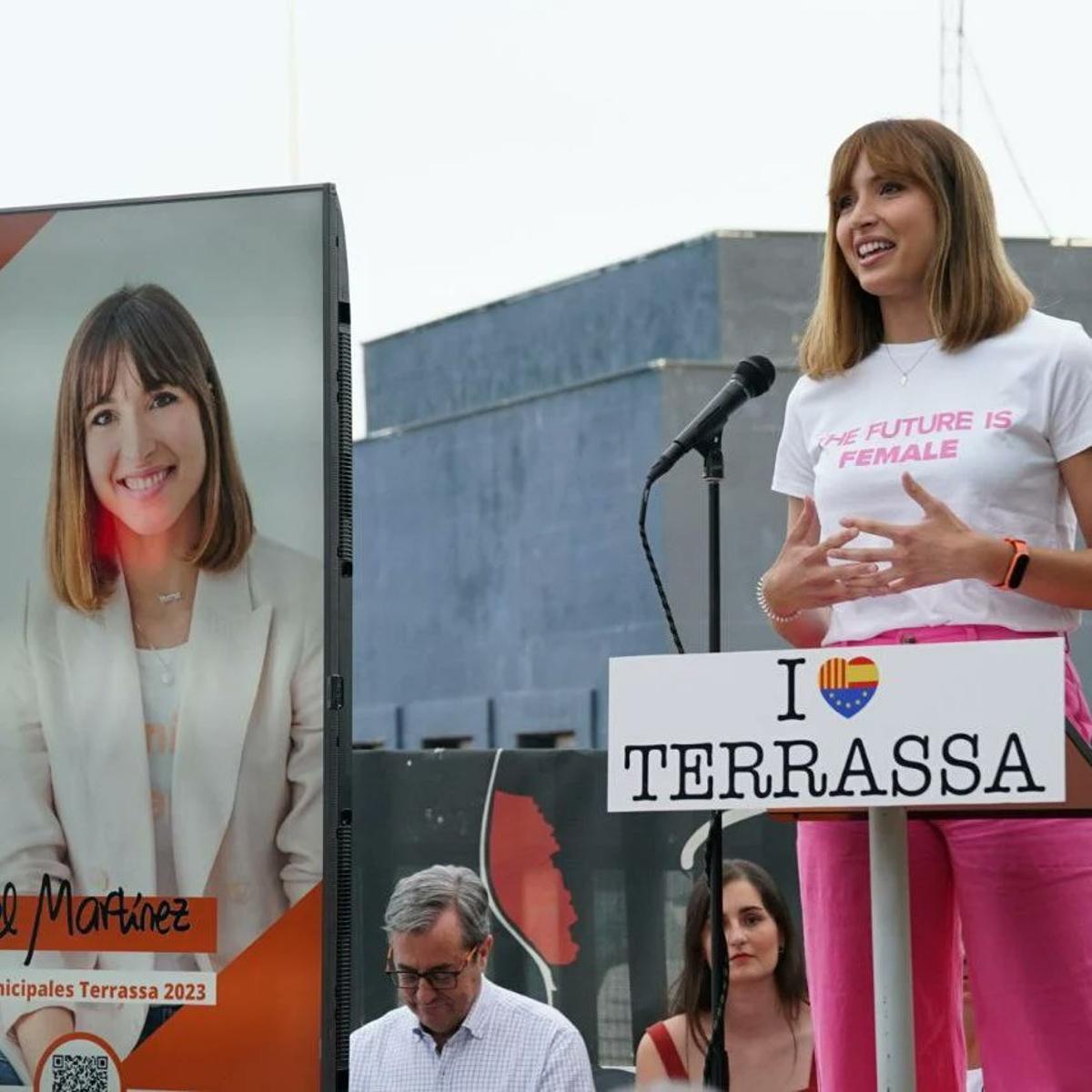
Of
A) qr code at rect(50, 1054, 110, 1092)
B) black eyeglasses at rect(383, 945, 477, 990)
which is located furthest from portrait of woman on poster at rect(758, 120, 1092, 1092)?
black eyeglasses at rect(383, 945, 477, 990)

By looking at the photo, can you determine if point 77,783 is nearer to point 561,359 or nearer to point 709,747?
point 709,747

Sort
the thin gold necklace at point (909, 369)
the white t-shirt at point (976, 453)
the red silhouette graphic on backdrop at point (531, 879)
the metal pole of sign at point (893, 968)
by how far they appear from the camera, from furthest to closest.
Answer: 1. the red silhouette graphic on backdrop at point (531, 879)
2. the thin gold necklace at point (909, 369)
3. the white t-shirt at point (976, 453)
4. the metal pole of sign at point (893, 968)

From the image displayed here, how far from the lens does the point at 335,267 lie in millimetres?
3229

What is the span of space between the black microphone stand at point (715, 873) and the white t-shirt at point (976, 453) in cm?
43

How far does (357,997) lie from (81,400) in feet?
11.2

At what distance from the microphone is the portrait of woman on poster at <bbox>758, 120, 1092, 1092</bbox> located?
14.9 inches

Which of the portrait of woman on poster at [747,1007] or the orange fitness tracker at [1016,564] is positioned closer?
the orange fitness tracker at [1016,564]

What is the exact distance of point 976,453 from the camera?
2553 millimetres

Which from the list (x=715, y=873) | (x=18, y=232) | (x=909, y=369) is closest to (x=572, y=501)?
(x=18, y=232)

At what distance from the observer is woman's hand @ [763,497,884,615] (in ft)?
8.14

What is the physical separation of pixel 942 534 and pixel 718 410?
0.79 meters

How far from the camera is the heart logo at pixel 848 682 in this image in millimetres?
2264

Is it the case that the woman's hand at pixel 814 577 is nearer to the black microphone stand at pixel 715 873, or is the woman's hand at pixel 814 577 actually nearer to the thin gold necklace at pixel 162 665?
the black microphone stand at pixel 715 873

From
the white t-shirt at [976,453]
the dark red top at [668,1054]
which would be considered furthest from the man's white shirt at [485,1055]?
the white t-shirt at [976,453]
